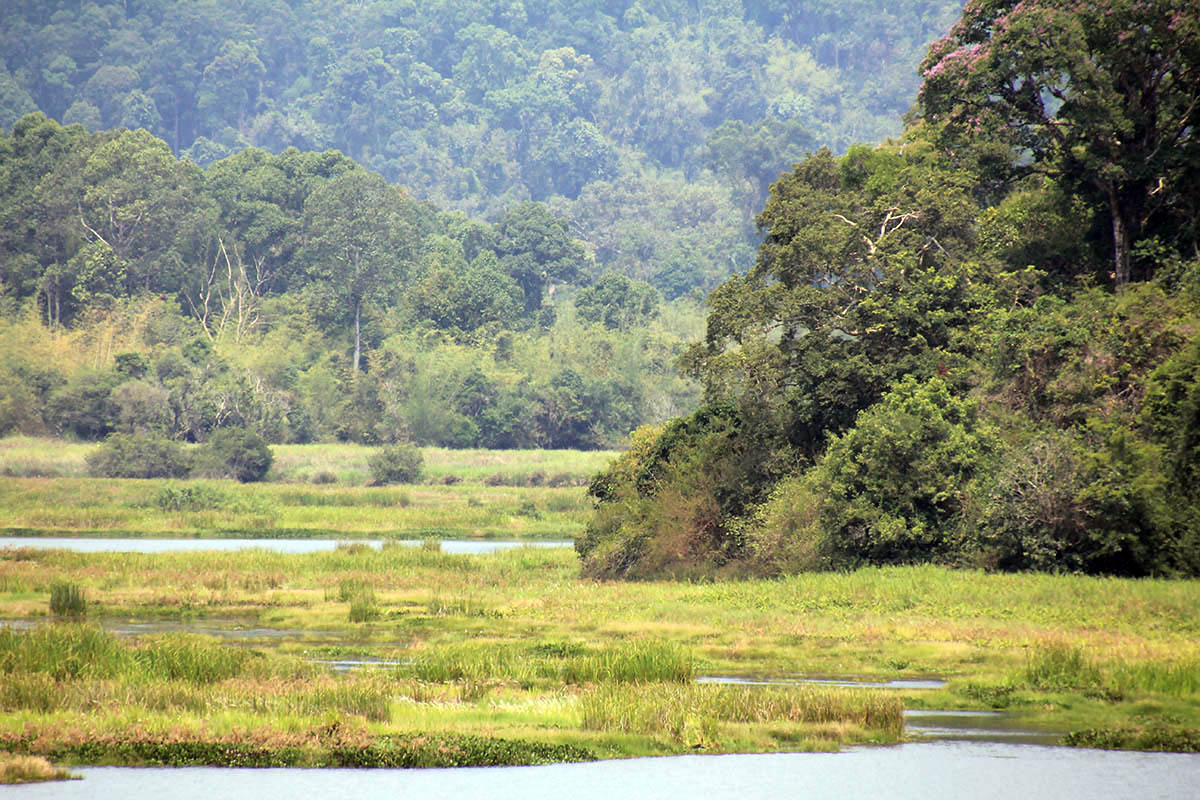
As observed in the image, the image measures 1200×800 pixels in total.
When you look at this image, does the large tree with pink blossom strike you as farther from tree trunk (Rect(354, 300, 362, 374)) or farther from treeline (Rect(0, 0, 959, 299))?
treeline (Rect(0, 0, 959, 299))

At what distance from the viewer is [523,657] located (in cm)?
2383

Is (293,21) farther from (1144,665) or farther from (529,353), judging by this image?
(1144,665)

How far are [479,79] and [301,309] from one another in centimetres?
7932

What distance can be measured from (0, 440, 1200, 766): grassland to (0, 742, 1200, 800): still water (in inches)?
13.3

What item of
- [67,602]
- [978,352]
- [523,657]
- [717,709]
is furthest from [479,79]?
[717,709]

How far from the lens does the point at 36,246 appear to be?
103250 mm

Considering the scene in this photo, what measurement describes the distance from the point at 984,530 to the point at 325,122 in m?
148

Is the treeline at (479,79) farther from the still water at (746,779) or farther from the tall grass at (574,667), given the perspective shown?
the still water at (746,779)

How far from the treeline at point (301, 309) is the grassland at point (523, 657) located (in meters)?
49.7

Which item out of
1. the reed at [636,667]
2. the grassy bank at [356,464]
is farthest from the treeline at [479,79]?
the reed at [636,667]

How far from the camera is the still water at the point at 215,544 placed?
151ft

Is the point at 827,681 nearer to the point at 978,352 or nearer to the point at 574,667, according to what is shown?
the point at 574,667

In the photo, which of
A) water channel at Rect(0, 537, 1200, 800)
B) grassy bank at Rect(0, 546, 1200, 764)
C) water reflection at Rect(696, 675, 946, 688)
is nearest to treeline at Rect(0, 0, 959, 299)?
grassy bank at Rect(0, 546, 1200, 764)

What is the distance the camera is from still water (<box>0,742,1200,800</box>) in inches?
656
